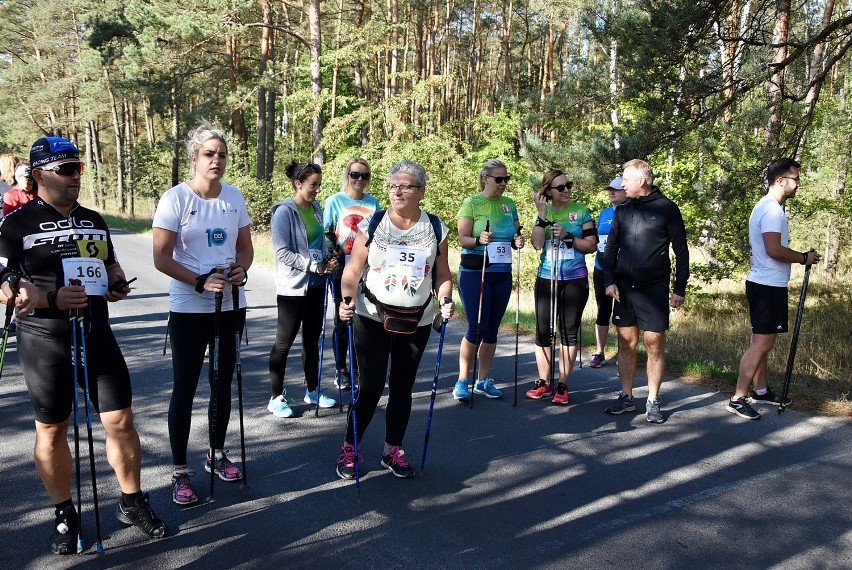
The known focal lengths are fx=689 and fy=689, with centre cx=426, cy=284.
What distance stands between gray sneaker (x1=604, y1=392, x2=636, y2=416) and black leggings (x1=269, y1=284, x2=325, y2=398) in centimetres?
257

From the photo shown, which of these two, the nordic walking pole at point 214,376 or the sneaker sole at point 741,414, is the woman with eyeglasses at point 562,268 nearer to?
the sneaker sole at point 741,414

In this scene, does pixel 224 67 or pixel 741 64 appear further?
pixel 224 67

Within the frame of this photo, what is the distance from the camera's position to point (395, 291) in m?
4.28

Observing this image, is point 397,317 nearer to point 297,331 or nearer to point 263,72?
point 297,331

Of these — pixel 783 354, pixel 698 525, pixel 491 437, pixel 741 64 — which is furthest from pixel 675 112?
pixel 698 525

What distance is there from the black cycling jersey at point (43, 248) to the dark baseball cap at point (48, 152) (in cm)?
20

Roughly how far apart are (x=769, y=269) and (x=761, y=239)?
0.27 m

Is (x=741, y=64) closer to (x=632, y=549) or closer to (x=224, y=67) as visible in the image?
(x=632, y=549)

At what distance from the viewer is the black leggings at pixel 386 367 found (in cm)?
441

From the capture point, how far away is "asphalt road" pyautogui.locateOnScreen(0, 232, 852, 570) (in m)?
3.52

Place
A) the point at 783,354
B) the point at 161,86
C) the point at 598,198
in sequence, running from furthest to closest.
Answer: the point at 161,86
the point at 598,198
the point at 783,354

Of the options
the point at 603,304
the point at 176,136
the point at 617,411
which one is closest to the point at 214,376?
the point at 617,411

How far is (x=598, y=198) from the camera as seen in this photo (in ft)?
40.9

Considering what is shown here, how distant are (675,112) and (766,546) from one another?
657cm
